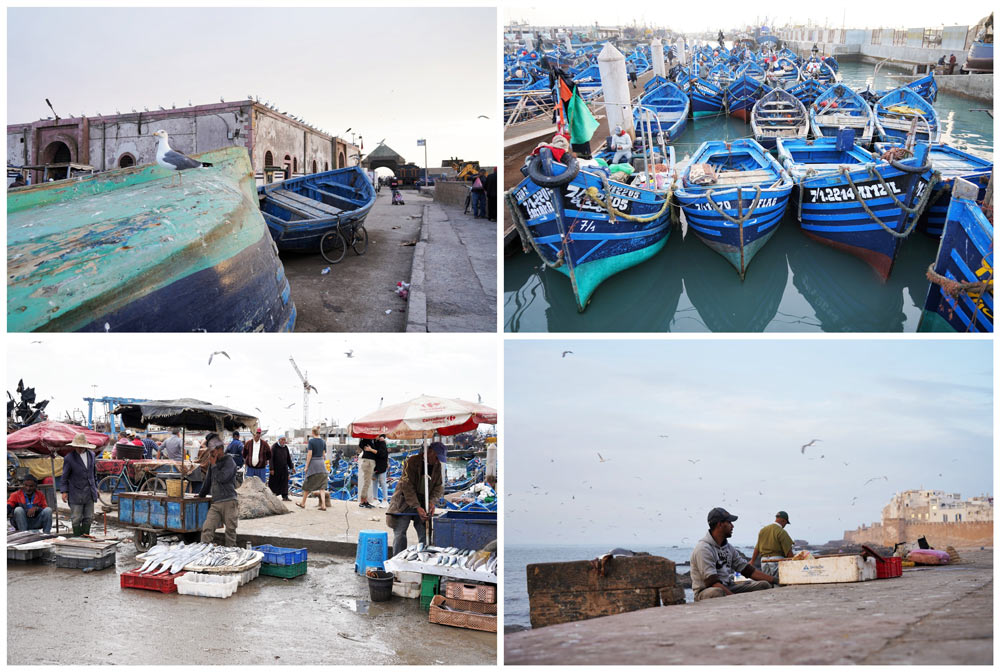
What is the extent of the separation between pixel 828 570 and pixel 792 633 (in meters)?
1.48

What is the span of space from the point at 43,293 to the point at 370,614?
3.01 metres

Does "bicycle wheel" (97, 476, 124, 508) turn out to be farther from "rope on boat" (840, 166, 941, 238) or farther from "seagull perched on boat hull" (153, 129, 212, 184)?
"rope on boat" (840, 166, 941, 238)

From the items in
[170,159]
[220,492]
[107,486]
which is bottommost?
[107,486]

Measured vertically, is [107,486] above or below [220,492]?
below

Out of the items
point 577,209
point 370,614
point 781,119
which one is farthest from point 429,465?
point 781,119

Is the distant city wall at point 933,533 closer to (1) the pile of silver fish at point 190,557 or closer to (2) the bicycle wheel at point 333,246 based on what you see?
(1) the pile of silver fish at point 190,557

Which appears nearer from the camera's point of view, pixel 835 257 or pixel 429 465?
pixel 429 465

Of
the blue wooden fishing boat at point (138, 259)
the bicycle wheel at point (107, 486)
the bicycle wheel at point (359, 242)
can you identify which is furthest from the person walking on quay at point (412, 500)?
the bicycle wheel at point (107, 486)

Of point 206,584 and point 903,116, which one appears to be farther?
point 903,116

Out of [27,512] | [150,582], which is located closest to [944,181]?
[150,582]

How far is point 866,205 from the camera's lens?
9852 mm

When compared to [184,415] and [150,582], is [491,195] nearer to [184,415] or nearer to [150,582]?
[184,415]

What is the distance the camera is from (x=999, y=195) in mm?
5191

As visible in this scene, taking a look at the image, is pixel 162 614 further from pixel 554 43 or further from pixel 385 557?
pixel 554 43
